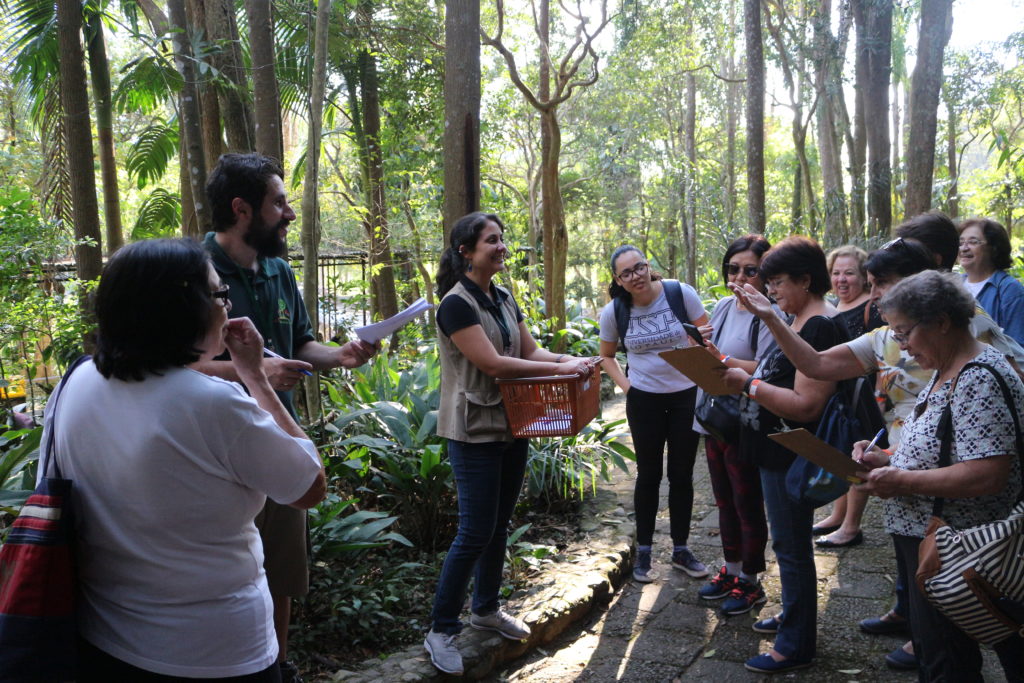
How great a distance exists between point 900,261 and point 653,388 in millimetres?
1523

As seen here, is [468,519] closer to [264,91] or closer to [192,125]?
[264,91]

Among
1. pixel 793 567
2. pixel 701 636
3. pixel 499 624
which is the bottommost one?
pixel 701 636

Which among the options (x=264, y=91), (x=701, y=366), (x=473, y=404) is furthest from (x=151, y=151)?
(x=701, y=366)

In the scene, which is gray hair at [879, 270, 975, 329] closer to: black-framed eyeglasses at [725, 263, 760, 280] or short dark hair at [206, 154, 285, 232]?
black-framed eyeglasses at [725, 263, 760, 280]

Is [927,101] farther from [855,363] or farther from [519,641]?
[519,641]

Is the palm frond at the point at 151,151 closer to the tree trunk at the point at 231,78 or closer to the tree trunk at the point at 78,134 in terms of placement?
the tree trunk at the point at 78,134

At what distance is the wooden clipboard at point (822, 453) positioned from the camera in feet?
8.16

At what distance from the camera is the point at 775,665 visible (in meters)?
3.46

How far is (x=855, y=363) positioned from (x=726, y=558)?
65.1 inches

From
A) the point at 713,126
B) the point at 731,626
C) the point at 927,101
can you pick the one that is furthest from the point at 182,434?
the point at 713,126

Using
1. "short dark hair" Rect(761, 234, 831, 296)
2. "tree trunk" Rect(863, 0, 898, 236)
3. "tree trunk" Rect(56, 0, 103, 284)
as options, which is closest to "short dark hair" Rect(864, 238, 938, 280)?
"short dark hair" Rect(761, 234, 831, 296)

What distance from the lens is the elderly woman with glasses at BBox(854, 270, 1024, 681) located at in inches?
91.6

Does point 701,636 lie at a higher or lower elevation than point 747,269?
lower

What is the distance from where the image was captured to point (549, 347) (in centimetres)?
848
